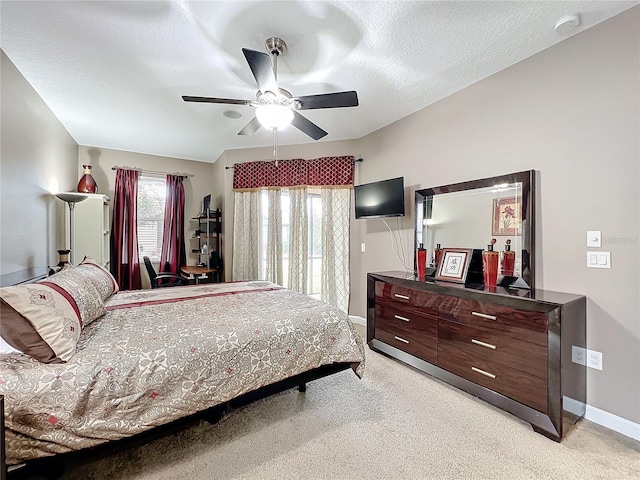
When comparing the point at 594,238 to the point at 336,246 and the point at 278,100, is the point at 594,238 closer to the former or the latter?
the point at 278,100

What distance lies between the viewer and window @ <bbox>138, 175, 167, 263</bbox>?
5078mm

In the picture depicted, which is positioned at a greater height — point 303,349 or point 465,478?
point 303,349

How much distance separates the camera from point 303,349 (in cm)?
197

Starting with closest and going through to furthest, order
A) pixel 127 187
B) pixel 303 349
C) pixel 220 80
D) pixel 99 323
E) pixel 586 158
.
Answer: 1. pixel 99 323
2. pixel 303 349
3. pixel 586 158
4. pixel 220 80
5. pixel 127 187

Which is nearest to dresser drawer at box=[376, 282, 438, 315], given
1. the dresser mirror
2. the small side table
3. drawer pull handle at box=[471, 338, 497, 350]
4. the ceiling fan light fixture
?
drawer pull handle at box=[471, 338, 497, 350]

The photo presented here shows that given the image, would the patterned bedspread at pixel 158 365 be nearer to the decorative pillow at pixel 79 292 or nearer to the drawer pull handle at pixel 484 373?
the decorative pillow at pixel 79 292

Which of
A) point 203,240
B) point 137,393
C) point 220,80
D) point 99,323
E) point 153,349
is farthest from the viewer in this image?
point 203,240

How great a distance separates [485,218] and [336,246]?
208 centimetres

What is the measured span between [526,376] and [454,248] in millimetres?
1230

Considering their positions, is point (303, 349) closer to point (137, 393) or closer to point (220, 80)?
point (137, 393)

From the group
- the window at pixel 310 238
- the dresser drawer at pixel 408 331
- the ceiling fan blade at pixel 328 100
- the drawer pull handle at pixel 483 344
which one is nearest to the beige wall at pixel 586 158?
the drawer pull handle at pixel 483 344

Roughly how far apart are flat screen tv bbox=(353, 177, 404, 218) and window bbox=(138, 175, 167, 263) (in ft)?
11.7

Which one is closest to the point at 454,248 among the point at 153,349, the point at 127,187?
the point at 153,349

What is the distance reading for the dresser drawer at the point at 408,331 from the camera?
8.56 ft
